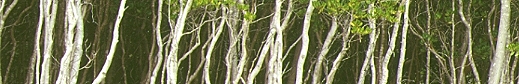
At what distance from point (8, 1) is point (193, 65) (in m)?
3.72

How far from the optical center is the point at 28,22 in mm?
12828

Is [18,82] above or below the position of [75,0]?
Result: below

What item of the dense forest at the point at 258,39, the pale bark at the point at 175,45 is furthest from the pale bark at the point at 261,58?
the pale bark at the point at 175,45

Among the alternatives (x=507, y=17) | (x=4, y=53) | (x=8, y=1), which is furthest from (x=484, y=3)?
(x=4, y=53)

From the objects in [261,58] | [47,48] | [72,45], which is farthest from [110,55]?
[261,58]

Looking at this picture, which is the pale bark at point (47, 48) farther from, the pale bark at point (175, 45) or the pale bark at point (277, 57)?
the pale bark at point (277, 57)

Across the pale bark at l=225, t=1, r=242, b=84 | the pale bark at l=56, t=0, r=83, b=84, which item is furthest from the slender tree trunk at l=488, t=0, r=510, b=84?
the pale bark at l=56, t=0, r=83, b=84

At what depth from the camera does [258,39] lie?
12.8 meters

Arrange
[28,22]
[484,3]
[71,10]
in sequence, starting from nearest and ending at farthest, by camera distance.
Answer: [71,10] < [484,3] < [28,22]

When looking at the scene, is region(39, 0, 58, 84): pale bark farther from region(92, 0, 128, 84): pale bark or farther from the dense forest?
region(92, 0, 128, 84): pale bark

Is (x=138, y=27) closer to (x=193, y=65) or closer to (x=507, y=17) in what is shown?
(x=193, y=65)

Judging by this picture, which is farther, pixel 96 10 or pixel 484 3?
pixel 96 10

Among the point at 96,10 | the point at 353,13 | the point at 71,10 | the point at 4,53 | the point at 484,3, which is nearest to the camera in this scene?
the point at 71,10

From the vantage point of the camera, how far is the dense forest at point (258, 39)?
26.1ft
